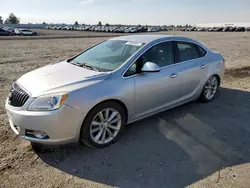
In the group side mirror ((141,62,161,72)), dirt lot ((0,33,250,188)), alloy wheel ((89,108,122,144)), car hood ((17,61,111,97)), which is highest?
side mirror ((141,62,161,72))

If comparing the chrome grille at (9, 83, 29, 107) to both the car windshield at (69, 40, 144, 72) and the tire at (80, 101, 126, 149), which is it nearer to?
the tire at (80, 101, 126, 149)

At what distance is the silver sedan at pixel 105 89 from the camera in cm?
300

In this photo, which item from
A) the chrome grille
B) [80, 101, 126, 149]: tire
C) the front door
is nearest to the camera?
the chrome grille

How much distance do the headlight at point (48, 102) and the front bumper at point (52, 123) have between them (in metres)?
0.05

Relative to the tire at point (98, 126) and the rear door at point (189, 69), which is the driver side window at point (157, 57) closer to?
the rear door at point (189, 69)

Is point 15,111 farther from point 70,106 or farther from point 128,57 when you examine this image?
point 128,57

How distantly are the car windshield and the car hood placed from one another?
25 cm

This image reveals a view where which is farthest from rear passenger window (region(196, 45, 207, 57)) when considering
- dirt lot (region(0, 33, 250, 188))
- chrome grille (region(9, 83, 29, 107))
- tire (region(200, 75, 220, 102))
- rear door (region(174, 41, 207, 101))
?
chrome grille (region(9, 83, 29, 107))

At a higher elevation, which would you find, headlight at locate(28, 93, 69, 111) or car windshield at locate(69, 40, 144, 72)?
car windshield at locate(69, 40, 144, 72)

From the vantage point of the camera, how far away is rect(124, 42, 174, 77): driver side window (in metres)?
→ 3.72

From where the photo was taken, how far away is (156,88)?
3.94 metres

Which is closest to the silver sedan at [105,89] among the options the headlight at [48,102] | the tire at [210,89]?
the headlight at [48,102]

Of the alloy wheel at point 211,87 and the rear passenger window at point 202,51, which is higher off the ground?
the rear passenger window at point 202,51

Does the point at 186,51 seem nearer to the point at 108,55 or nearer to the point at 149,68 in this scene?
the point at 149,68
